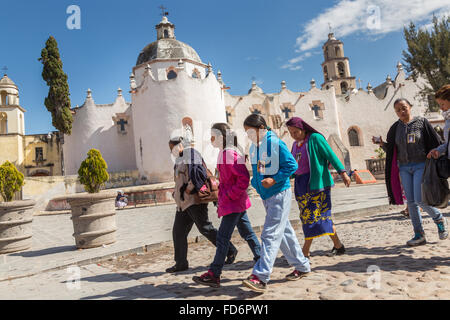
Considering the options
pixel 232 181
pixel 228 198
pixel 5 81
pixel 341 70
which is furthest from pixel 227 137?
pixel 5 81

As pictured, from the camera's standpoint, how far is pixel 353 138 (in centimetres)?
3447

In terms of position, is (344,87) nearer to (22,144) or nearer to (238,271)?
(22,144)

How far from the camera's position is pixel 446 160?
3.63 m

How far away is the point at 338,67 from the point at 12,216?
43.7 meters

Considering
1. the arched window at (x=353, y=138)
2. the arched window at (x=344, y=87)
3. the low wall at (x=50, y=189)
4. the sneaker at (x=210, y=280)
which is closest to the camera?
the sneaker at (x=210, y=280)

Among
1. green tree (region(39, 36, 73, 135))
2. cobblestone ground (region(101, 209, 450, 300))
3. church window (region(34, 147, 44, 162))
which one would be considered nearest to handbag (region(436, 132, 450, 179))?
cobblestone ground (region(101, 209, 450, 300))

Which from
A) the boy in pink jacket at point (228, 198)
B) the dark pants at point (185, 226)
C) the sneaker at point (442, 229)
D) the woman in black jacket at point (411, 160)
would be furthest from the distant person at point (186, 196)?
the sneaker at point (442, 229)

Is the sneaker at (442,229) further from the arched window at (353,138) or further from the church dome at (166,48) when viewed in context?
the arched window at (353,138)

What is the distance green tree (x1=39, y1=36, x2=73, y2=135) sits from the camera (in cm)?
2748

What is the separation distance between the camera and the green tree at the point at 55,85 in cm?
2748

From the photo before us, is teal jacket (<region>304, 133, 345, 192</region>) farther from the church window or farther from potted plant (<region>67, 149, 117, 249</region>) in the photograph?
the church window

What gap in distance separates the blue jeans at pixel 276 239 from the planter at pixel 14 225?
5.90 m
